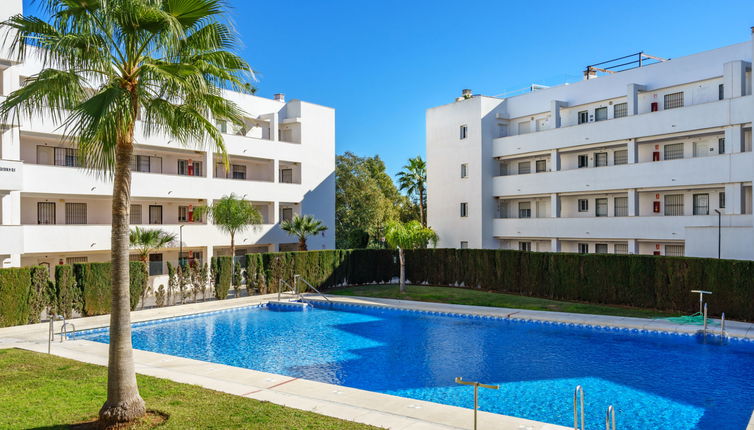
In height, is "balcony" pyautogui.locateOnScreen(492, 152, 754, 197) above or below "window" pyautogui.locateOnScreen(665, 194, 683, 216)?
above

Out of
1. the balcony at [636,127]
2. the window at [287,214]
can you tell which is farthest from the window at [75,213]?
the balcony at [636,127]

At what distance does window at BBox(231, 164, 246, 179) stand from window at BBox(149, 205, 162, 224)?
5.77 meters

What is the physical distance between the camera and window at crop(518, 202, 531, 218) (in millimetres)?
39688

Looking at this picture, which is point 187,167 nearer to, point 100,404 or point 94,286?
point 94,286

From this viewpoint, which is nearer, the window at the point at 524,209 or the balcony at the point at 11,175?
the balcony at the point at 11,175

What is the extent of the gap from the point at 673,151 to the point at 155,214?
97.7 feet

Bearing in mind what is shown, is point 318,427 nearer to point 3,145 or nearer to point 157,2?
point 157,2

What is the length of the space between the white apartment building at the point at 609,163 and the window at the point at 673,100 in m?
0.07

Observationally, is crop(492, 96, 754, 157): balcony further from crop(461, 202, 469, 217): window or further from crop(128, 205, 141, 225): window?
crop(128, 205, 141, 225): window

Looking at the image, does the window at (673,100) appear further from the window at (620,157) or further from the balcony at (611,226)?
the balcony at (611,226)

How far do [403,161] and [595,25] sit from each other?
2786cm

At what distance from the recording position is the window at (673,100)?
106 ft

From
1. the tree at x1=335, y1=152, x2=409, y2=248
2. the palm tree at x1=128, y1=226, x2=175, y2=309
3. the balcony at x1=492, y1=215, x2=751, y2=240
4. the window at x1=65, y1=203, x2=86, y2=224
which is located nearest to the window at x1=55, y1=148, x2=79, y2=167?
the window at x1=65, y1=203, x2=86, y2=224

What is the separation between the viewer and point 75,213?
3145cm
